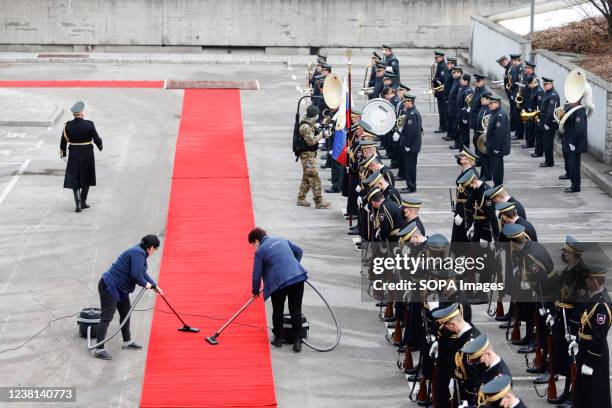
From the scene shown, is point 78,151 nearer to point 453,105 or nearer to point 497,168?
point 497,168

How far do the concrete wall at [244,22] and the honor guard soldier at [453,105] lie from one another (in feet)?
39.8

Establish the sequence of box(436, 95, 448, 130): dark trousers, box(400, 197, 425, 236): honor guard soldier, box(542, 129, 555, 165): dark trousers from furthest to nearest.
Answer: box(436, 95, 448, 130): dark trousers
box(542, 129, 555, 165): dark trousers
box(400, 197, 425, 236): honor guard soldier

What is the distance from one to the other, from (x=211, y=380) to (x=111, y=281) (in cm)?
185

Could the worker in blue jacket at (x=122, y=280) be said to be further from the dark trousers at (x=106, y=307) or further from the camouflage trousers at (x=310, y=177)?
the camouflage trousers at (x=310, y=177)

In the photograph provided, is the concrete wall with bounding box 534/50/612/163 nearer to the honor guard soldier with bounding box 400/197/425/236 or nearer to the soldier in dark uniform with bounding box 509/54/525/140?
the soldier in dark uniform with bounding box 509/54/525/140

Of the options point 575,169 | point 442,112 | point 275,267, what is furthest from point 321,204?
point 442,112

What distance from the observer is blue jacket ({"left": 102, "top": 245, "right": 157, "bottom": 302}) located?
15.3 meters

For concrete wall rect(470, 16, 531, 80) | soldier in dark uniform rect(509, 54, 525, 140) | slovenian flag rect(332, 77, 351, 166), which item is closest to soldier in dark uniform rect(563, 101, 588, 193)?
soldier in dark uniform rect(509, 54, 525, 140)

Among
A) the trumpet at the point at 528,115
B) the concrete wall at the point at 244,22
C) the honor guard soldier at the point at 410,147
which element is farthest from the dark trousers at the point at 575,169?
the concrete wall at the point at 244,22

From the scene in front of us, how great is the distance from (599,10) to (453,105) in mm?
8221

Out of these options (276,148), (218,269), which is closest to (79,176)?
(218,269)

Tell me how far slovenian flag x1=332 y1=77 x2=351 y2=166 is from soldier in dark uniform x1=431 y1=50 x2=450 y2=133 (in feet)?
22.4

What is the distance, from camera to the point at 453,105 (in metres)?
27.4

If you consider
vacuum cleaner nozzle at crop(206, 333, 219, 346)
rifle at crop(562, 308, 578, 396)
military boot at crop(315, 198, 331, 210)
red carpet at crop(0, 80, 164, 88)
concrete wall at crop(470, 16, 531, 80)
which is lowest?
vacuum cleaner nozzle at crop(206, 333, 219, 346)
